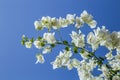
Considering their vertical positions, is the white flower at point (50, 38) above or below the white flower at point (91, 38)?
above

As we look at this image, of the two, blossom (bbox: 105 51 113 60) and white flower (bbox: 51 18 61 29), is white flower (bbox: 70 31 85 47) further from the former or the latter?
blossom (bbox: 105 51 113 60)

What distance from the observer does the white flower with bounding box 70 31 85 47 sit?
167 inches

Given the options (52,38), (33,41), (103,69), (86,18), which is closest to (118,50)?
(103,69)

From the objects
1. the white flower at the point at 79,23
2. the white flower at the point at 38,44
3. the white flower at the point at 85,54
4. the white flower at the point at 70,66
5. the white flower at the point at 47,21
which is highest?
the white flower at the point at 47,21

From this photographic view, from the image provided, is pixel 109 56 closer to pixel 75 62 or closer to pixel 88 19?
pixel 75 62

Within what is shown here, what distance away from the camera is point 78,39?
4234mm

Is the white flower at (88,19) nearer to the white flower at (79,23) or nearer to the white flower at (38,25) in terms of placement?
the white flower at (79,23)

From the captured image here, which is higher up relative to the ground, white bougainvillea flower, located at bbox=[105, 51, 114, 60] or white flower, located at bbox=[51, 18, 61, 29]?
white flower, located at bbox=[51, 18, 61, 29]

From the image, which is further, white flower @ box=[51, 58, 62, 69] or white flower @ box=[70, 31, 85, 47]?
white flower @ box=[51, 58, 62, 69]

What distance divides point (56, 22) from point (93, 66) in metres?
0.77

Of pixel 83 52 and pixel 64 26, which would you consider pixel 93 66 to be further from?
pixel 64 26

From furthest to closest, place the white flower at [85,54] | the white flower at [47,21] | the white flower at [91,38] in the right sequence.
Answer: the white flower at [47,21]
the white flower at [85,54]
the white flower at [91,38]

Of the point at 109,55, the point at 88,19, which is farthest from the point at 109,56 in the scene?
the point at 88,19

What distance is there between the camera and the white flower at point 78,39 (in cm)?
423
